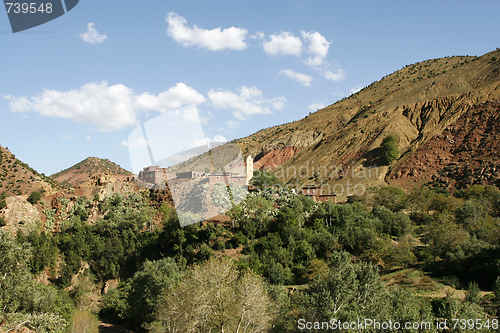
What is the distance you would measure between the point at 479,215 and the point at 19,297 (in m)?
39.5

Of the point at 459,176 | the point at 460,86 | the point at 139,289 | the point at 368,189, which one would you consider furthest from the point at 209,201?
the point at 460,86

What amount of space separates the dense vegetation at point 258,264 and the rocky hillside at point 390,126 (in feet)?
43.1

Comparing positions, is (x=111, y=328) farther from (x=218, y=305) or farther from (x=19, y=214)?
(x=19, y=214)

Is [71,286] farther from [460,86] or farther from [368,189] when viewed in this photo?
[460,86]

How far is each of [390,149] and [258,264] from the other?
127 ft

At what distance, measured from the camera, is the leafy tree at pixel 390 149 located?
53656 millimetres

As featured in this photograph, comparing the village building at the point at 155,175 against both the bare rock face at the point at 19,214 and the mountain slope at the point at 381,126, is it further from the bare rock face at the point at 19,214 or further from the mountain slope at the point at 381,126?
the mountain slope at the point at 381,126

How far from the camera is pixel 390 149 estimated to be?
5394cm

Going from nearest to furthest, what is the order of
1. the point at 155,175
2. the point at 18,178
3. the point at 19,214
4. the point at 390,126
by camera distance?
1. the point at 19,214
2. the point at 18,178
3. the point at 155,175
4. the point at 390,126

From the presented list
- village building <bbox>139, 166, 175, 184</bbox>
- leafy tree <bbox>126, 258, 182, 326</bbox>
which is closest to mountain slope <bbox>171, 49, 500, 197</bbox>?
village building <bbox>139, 166, 175, 184</bbox>

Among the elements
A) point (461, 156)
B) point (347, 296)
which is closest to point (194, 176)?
point (347, 296)

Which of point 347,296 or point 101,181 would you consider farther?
point 101,181

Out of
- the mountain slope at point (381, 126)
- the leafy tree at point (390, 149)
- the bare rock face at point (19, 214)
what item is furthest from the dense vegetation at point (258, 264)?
the mountain slope at point (381, 126)

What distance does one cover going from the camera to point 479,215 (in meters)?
32.9
